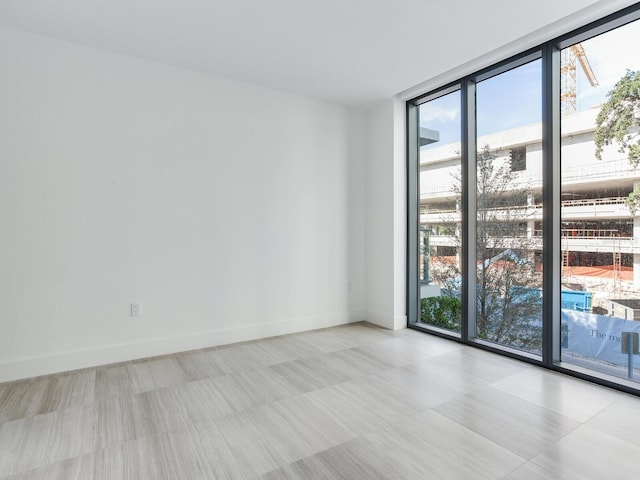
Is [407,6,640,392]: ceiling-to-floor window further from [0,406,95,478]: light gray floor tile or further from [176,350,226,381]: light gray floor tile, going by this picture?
[0,406,95,478]: light gray floor tile

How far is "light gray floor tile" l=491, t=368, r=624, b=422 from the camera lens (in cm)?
220

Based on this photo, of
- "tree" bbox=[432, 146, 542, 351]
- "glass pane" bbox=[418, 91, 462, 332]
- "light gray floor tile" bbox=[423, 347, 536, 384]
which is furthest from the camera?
"glass pane" bbox=[418, 91, 462, 332]

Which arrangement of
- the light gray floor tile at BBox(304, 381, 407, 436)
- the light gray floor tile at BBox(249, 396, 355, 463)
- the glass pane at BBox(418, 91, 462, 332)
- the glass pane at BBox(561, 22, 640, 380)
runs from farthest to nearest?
1. the glass pane at BBox(418, 91, 462, 332)
2. the glass pane at BBox(561, 22, 640, 380)
3. the light gray floor tile at BBox(304, 381, 407, 436)
4. the light gray floor tile at BBox(249, 396, 355, 463)

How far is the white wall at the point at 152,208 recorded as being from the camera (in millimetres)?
2678

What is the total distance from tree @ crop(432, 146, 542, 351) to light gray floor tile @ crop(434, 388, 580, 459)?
937 millimetres

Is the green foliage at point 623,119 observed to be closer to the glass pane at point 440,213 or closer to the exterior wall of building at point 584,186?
the exterior wall of building at point 584,186

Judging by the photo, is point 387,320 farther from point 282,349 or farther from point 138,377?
point 138,377

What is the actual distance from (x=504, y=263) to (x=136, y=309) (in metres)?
3.25

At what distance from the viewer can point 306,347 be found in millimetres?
3414

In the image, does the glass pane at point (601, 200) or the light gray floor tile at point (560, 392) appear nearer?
the light gray floor tile at point (560, 392)

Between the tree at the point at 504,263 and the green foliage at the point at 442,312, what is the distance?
0.25 m

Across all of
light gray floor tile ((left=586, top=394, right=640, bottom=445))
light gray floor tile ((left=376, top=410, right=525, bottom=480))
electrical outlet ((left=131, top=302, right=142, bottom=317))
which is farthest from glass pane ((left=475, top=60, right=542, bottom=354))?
electrical outlet ((left=131, top=302, right=142, bottom=317))

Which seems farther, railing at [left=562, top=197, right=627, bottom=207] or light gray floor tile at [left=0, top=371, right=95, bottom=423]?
railing at [left=562, top=197, right=627, bottom=207]

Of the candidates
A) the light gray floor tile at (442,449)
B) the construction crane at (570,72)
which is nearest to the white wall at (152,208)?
the light gray floor tile at (442,449)
